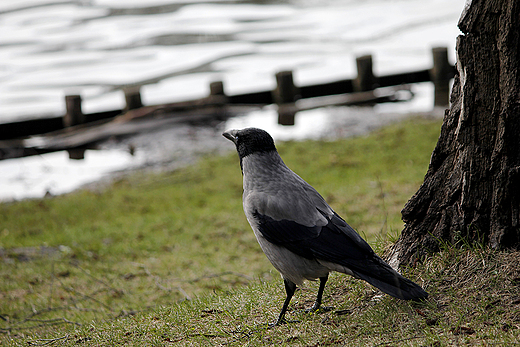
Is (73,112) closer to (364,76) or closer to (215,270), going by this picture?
(364,76)

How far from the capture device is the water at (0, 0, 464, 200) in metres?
14.8

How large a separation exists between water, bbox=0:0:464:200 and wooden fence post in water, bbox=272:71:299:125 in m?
0.51

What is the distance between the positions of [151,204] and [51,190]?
3.50 m

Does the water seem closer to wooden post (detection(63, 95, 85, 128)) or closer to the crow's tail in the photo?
wooden post (detection(63, 95, 85, 128))

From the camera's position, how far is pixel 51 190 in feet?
40.6

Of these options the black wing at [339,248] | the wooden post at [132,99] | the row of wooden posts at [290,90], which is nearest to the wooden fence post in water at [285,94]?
the row of wooden posts at [290,90]

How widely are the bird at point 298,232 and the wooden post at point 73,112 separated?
1360 centimetres

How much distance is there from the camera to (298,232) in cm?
375

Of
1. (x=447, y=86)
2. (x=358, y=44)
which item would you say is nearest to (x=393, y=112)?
(x=447, y=86)

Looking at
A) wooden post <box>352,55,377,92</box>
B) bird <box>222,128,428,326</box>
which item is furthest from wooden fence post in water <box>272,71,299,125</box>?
bird <box>222,128,428,326</box>

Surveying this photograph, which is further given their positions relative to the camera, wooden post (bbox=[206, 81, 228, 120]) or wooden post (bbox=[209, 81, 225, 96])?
wooden post (bbox=[209, 81, 225, 96])

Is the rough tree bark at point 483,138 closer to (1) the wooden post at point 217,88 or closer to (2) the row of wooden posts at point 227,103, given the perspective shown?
(2) the row of wooden posts at point 227,103

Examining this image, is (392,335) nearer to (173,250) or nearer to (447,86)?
(173,250)

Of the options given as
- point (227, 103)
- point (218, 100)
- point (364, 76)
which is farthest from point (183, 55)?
point (364, 76)
